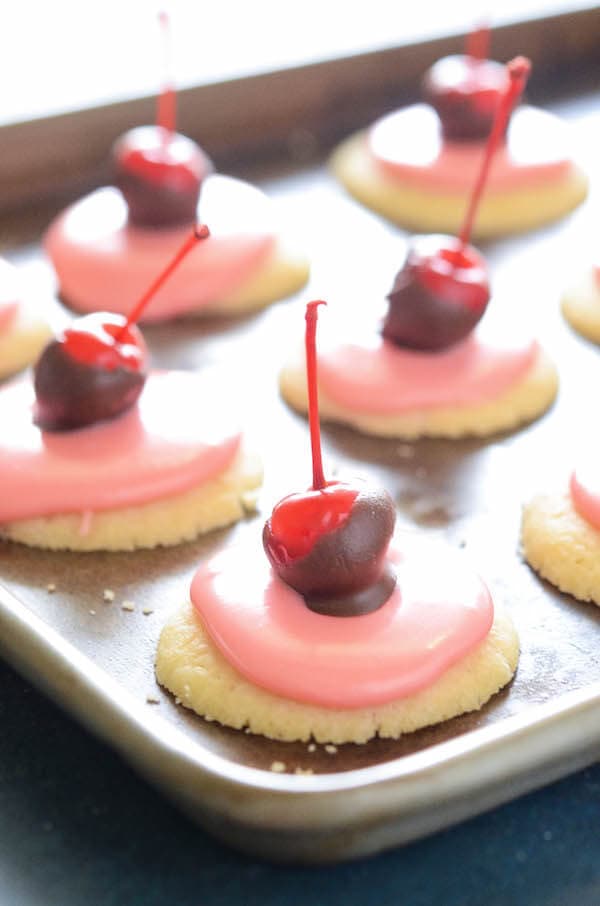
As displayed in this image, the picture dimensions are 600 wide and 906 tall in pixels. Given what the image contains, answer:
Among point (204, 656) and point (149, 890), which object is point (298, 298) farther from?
point (149, 890)

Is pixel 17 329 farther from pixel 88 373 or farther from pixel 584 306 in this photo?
pixel 584 306

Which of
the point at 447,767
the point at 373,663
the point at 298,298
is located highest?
the point at 447,767

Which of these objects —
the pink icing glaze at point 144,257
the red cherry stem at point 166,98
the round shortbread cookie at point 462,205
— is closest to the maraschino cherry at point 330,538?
the pink icing glaze at point 144,257

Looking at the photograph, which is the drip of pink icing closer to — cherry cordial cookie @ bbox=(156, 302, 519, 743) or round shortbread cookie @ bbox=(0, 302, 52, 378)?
cherry cordial cookie @ bbox=(156, 302, 519, 743)

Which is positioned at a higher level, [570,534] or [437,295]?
[437,295]

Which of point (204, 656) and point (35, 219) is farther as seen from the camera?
point (35, 219)

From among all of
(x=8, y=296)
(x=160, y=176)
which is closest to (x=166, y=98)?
(x=160, y=176)

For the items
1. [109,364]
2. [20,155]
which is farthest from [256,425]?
[20,155]
